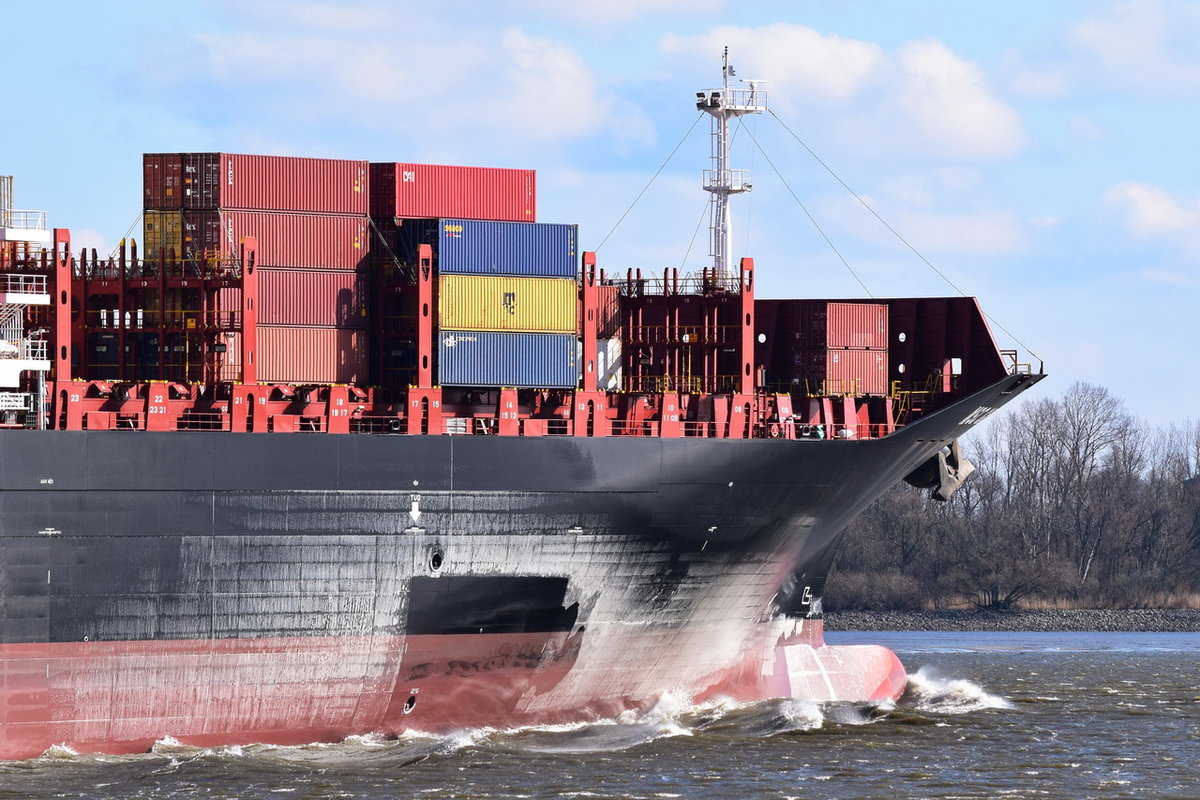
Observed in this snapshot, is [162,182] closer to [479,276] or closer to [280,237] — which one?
[280,237]

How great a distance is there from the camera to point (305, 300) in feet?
140

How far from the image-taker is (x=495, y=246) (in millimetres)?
43188

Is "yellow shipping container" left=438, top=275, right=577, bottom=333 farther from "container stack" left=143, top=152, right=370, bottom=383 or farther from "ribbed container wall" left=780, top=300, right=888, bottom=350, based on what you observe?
"ribbed container wall" left=780, top=300, right=888, bottom=350

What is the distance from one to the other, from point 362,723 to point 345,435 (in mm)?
6708

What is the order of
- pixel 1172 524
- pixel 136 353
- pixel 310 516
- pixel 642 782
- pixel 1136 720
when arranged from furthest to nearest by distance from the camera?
1. pixel 1172 524
2. pixel 1136 720
3. pixel 136 353
4. pixel 310 516
5. pixel 642 782

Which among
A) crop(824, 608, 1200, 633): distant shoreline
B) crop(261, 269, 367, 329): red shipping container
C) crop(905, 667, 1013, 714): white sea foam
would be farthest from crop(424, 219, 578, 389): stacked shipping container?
crop(824, 608, 1200, 633): distant shoreline

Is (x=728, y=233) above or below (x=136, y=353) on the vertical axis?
above

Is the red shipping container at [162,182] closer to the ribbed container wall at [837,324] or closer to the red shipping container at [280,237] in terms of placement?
the red shipping container at [280,237]

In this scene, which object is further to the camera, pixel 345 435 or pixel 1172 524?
pixel 1172 524

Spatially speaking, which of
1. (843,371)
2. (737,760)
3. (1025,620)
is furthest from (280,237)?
(1025,620)

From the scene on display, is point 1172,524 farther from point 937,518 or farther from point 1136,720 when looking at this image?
point 1136,720

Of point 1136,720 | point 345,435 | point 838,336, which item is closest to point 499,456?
point 345,435

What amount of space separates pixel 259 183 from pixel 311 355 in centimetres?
437

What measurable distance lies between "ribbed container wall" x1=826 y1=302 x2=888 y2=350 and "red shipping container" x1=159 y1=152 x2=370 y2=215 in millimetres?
13979
